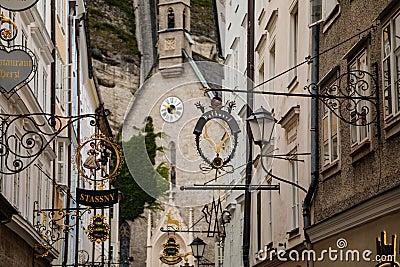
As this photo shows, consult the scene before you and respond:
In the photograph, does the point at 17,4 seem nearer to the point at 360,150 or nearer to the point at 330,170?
the point at 360,150

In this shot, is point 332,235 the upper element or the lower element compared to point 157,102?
lower

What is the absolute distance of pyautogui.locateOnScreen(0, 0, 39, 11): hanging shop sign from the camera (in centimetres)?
1176

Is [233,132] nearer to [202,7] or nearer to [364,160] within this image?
[364,160]

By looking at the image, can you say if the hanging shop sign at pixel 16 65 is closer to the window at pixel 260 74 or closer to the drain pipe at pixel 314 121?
the drain pipe at pixel 314 121

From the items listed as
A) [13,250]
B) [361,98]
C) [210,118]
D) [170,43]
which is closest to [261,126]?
[210,118]

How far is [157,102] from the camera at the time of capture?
17.5 m

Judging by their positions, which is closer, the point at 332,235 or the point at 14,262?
the point at 332,235

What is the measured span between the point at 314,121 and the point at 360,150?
3016 mm

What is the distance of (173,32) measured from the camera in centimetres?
6994

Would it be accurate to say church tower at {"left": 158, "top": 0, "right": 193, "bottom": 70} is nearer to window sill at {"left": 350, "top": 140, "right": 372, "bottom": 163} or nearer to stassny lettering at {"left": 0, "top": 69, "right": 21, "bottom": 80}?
stassny lettering at {"left": 0, "top": 69, "right": 21, "bottom": 80}

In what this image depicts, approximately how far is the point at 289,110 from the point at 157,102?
7.51ft

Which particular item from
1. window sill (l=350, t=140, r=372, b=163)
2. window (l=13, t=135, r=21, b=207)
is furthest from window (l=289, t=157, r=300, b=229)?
window (l=13, t=135, r=21, b=207)

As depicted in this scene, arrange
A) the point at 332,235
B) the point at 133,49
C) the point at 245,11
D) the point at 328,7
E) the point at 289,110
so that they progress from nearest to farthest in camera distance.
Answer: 1. the point at 332,235
2. the point at 328,7
3. the point at 289,110
4. the point at 245,11
5. the point at 133,49

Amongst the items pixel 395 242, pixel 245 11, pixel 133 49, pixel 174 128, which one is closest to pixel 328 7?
pixel 174 128
